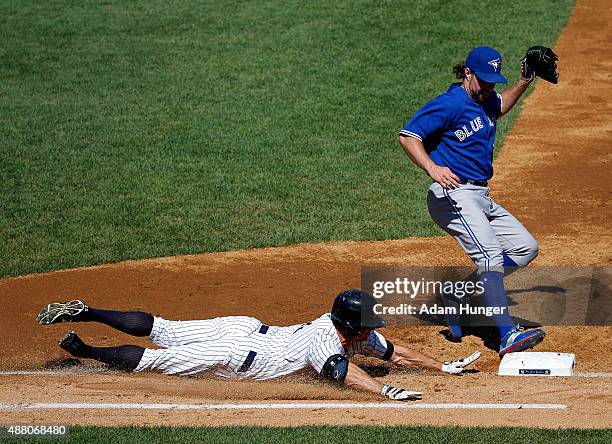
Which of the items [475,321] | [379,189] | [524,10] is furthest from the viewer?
[524,10]

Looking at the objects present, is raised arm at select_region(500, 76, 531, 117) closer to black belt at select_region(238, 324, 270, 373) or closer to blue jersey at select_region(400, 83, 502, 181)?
blue jersey at select_region(400, 83, 502, 181)

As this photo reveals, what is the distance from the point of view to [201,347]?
7.57 metres

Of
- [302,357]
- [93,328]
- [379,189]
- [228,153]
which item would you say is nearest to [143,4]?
[228,153]

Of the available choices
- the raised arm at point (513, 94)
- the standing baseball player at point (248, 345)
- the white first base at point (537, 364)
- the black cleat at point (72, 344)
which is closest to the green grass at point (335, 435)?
the standing baseball player at point (248, 345)

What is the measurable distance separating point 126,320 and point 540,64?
372 centimetres

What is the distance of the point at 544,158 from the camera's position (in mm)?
12805

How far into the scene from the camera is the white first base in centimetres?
742

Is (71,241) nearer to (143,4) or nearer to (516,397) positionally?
(516,397)

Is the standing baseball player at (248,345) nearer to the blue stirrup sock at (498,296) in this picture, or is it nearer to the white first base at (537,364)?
the white first base at (537,364)

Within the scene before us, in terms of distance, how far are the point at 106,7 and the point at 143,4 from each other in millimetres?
618

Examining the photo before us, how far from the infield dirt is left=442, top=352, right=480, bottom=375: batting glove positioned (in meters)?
0.07

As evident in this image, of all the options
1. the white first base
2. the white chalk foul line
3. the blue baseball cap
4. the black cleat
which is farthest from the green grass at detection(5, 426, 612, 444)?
the blue baseball cap

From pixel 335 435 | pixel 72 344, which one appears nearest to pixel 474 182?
pixel 335 435

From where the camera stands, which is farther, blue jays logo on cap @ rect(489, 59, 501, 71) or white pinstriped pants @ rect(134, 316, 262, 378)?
blue jays logo on cap @ rect(489, 59, 501, 71)
